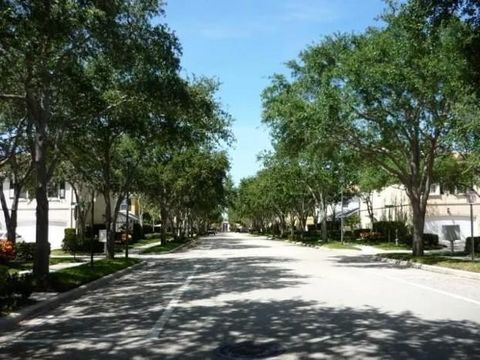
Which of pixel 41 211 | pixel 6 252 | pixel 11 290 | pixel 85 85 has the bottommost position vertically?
pixel 11 290

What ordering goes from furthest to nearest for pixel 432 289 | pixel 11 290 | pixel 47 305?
pixel 432 289, pixel 47 305, pixel 11 290

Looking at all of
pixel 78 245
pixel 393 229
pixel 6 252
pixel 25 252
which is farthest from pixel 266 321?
pixel 393 229

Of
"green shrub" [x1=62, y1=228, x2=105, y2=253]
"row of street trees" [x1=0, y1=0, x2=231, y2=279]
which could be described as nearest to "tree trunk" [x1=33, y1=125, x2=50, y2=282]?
"row of street trees" [x1=0, y1=0, x2=231, y2=279]

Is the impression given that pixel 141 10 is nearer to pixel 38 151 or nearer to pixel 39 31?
pixel 38 151

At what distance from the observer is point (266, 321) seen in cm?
1091

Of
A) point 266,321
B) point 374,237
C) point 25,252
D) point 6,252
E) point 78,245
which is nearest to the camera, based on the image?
point 266,321

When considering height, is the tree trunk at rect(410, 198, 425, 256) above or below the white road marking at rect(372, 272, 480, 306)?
above

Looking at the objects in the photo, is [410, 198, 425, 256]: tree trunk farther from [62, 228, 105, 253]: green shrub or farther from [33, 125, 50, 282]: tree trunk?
[62, 228, 105, 253]: green shrub

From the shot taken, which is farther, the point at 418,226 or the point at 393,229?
the point at 393,229

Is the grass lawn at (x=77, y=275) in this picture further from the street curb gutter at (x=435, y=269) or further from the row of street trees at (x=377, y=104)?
the street curb gutter at (x=435, y=269)

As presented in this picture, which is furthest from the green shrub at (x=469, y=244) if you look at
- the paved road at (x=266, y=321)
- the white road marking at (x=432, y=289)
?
the paved road at (x=266, y=321)

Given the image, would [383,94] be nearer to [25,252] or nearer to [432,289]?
[432,289]

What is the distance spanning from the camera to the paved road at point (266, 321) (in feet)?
28.1

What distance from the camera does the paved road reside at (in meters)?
8.55
